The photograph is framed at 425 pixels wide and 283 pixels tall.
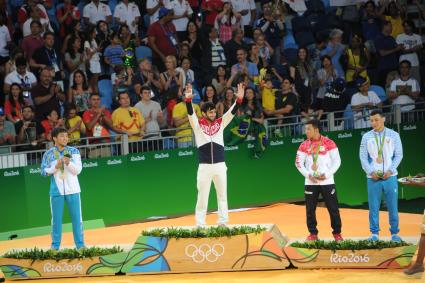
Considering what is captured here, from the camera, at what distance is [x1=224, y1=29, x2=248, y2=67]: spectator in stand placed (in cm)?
2262

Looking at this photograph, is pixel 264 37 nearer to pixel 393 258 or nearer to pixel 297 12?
pixel 297 12

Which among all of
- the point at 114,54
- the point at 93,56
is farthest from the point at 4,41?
the point at 114,54

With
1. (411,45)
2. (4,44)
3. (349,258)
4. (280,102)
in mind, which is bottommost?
(349,258)

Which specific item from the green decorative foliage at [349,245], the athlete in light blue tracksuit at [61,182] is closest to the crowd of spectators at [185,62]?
the athlete in light blue tracksuit at [61,182]

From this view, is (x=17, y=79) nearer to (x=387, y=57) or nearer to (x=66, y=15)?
(x=66, y=15)

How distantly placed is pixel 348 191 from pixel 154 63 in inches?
208

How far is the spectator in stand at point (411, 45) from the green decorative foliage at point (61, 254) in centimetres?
1203

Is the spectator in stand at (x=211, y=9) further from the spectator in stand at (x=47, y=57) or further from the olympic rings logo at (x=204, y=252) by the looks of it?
the olympic rings logo at (x=204, y=252)

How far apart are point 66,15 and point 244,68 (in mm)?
4197

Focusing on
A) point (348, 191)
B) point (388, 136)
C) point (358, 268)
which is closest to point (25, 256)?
point (358, 268)

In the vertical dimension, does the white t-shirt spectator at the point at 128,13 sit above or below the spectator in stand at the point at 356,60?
above

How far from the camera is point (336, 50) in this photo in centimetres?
2372

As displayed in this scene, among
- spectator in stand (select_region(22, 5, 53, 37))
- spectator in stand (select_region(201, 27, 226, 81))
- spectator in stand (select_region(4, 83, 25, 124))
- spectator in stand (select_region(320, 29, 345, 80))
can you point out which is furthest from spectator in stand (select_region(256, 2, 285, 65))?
spectator in stand (select_region(4, 83, 25, 124))

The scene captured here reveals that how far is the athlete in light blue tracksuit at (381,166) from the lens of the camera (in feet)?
50.1
